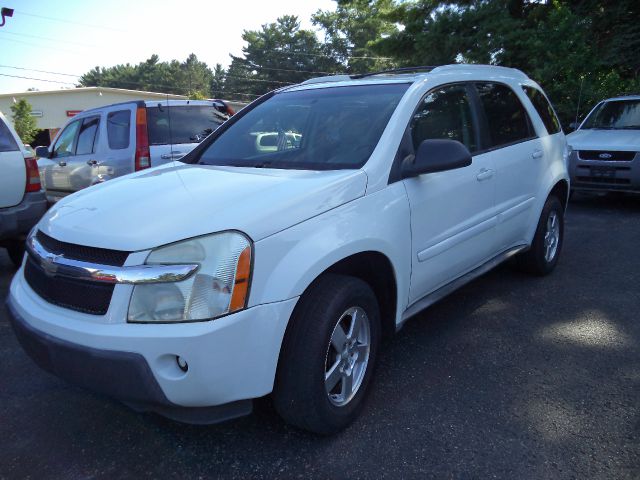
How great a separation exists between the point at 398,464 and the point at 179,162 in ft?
7.61

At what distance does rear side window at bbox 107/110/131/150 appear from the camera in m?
6.21

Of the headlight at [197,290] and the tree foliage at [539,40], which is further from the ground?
the tree foliage at [539,40]

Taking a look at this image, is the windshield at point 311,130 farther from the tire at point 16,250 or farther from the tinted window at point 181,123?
the tire at point 16,250

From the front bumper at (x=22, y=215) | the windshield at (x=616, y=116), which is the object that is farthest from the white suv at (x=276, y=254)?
the windshield at (x=616, y=116)

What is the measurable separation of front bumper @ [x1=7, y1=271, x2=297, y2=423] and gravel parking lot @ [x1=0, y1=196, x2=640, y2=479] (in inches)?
17.4

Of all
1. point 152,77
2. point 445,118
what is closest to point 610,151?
point 445,118

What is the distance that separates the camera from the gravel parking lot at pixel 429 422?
2.25 m

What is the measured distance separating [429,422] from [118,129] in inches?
212

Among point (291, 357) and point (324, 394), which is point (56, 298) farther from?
point (324, 394)

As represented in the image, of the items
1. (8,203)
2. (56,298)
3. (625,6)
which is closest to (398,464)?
(56,298)

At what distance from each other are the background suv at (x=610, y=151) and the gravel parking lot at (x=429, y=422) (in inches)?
181

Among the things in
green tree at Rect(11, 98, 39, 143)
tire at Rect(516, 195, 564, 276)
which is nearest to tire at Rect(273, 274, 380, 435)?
tire at Rect(516, 195, 564, 276)

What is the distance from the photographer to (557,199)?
470 cm

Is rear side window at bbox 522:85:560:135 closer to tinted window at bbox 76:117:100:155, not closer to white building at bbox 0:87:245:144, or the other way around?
tinted window at bbox 76:117:100:155
